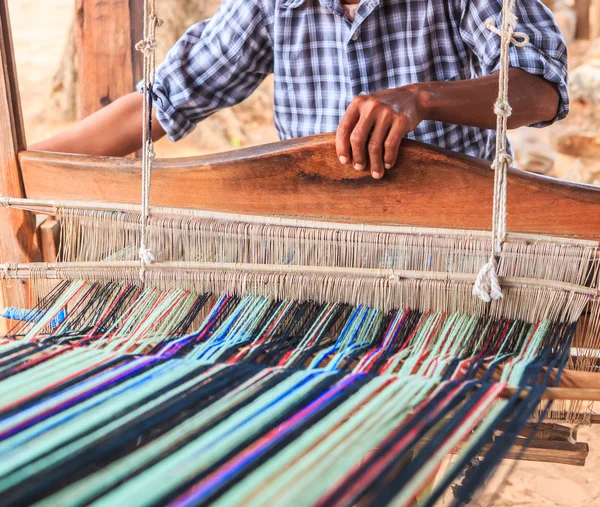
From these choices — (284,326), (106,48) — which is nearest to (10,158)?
(284,326)

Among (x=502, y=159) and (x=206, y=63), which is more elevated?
(x=206, y=63)

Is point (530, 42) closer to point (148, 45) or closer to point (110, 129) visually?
point (148, 45)

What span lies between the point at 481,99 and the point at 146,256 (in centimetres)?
57

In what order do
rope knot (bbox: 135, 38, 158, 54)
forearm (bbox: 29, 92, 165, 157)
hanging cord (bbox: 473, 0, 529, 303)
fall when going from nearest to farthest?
hanging cord (bbox: 473, 0, 529, 303), rope knot (bbox: 135, 38, 158, 54), forearm (bbox: 29, 92, 165, 157)

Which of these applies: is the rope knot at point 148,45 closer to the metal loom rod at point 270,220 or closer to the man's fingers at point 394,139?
the metal loom rod at point 270,220

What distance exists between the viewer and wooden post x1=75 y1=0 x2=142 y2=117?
2207 millimetres

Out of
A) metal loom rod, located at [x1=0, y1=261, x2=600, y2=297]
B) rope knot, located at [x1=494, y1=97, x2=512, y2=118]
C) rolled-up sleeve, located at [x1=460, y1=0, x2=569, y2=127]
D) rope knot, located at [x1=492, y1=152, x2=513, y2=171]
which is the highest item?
rolled-up sleeve, located at [x1=460, y1=0, x2=569, y2=127]

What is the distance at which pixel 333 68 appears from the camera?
1424 millimetres

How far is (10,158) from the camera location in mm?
1109

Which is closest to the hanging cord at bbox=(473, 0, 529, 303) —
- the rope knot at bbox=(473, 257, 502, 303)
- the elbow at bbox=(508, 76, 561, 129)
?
the rope knot at bbox=(473, 257, 502, 303)

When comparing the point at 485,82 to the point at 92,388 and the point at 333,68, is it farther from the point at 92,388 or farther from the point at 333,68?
the point at 92,388

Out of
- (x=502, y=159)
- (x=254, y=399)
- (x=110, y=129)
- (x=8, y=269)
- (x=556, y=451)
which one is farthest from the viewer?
(x=110, y=129)

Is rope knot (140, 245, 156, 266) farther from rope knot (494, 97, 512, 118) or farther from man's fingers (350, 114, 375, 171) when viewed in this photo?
rope knot (494, 97, 512, 118)

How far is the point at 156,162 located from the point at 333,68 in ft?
1.94
